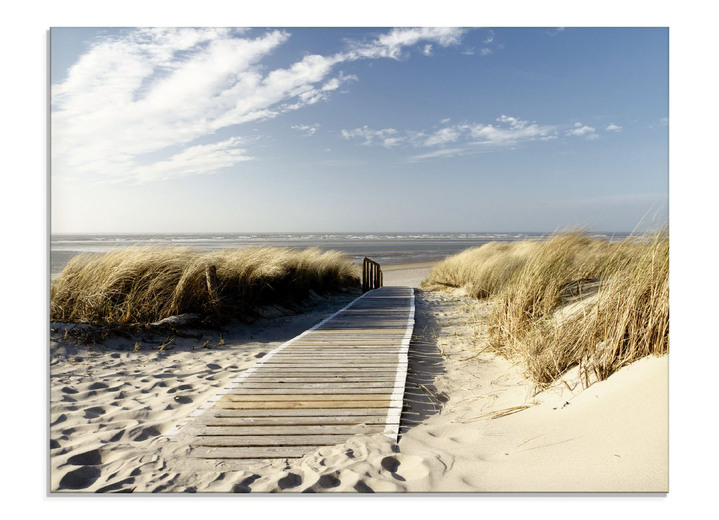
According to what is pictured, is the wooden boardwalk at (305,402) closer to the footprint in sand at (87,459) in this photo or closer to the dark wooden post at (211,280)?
the footprint in sand at (87,459)

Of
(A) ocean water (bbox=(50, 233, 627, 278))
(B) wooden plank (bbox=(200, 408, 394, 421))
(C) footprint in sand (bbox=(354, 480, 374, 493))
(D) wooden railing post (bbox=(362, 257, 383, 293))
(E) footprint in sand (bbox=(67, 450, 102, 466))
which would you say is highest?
(A) ocean water (bbox=(50, 233, 627, 278))

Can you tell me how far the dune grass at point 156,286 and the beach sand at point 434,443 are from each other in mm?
1575

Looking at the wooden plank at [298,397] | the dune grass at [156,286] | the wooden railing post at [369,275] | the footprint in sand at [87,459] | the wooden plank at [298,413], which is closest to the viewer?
the footprint in sand at [87,459]

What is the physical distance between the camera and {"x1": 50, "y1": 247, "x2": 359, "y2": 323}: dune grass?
5.12m

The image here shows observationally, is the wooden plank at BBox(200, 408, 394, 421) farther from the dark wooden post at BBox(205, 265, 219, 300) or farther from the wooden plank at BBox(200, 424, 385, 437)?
the dark wooden post at BBox(205, 265, 219, 300)

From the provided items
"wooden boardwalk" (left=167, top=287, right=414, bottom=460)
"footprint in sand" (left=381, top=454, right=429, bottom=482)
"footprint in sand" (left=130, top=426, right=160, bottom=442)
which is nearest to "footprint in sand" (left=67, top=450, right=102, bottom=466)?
"footprint in sand" (left=130, top=426, right=160, bottom=442)

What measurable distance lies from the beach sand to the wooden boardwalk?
0.12 metres

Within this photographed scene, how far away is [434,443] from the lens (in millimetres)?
2420

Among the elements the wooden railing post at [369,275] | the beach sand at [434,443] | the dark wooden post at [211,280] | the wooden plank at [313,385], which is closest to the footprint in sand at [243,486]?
the beach sand at [434,443]

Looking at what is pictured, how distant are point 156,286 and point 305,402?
3335 mm

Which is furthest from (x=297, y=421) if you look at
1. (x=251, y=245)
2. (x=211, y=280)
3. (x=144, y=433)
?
(x=251, y=245)

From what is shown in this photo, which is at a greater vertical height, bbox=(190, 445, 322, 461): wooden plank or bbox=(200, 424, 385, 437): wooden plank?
bbox=(200, 424, 385, 437): wooden plank

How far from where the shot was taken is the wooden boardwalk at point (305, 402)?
7.96 feet

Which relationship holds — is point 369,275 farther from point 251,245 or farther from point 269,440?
point 269,440
